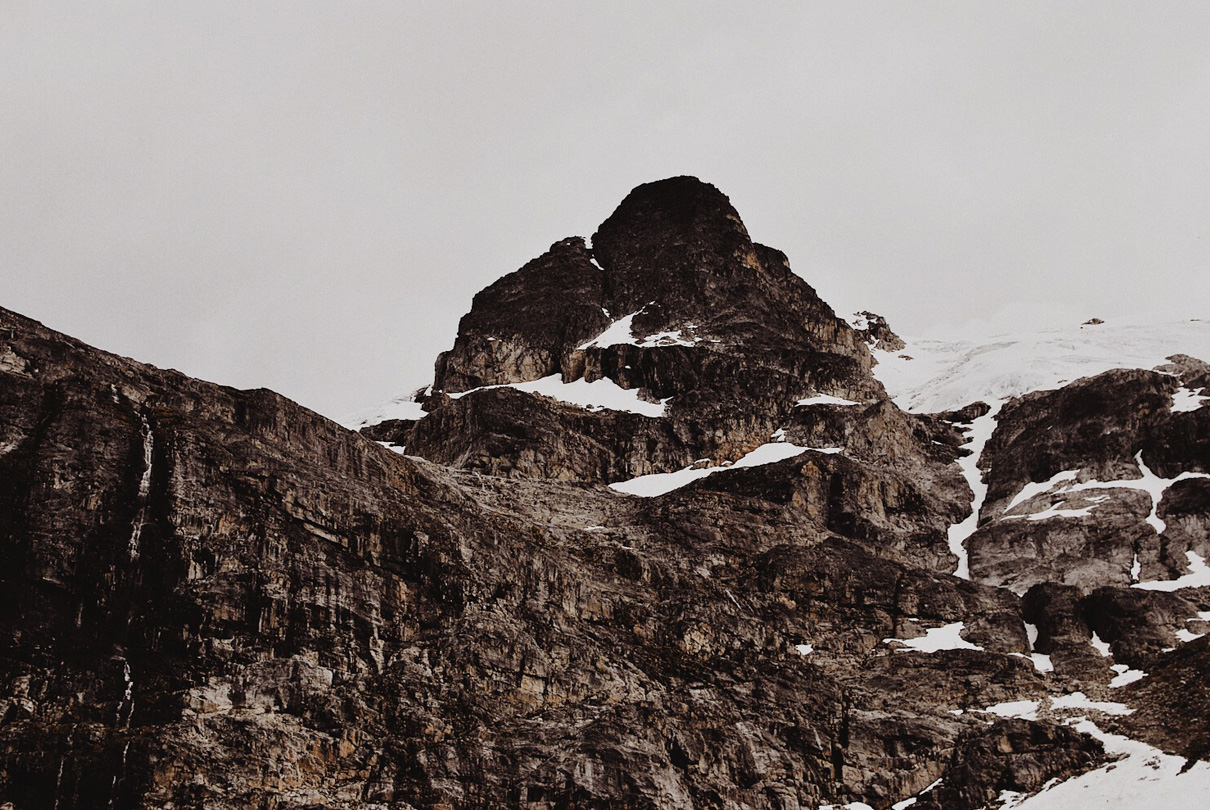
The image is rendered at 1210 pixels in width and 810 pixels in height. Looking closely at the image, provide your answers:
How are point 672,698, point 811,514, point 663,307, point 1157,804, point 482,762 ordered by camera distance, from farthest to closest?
point 663,307 → point 811,514 → point 672,698 → point 482,762 → point 1157,804

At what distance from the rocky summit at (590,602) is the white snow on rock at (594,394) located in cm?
148

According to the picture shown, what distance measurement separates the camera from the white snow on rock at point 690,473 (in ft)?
278

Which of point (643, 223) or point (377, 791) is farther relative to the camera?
point (643, 223)

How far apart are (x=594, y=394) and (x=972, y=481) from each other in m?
29.6

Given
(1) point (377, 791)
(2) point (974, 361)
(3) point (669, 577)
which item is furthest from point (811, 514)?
(2) point (974, 361)

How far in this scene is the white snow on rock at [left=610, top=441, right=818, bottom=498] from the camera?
84.6 metres

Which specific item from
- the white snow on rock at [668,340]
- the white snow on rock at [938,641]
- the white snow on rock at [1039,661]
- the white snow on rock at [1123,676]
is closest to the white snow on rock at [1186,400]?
the white snow on rock at [1039,661]

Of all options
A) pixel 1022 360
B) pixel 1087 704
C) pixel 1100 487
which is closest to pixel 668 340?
pixel 1022 360

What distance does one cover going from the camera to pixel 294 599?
50.7 metres

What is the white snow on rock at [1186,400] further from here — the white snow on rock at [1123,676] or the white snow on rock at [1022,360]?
the white snow on rock at [1123,676]

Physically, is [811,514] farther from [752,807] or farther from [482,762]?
[482,762]

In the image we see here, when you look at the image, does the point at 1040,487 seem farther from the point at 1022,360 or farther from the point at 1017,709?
the point at 1022,360

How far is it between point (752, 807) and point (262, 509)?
25043mm

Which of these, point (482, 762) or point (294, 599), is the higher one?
point (294, 599)
